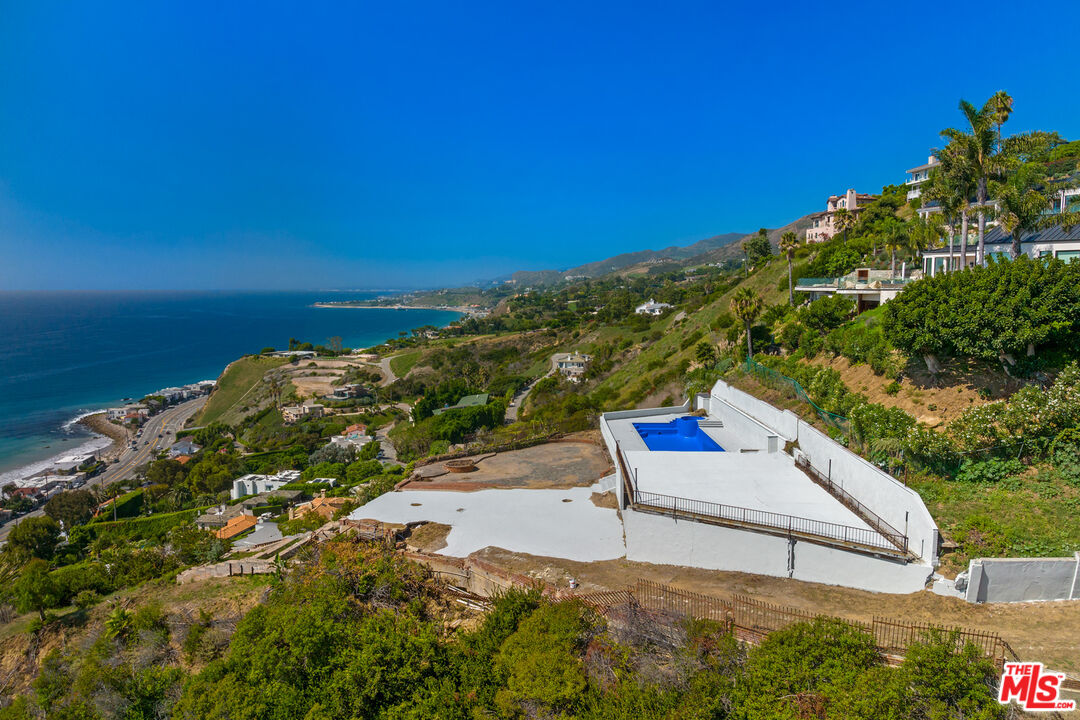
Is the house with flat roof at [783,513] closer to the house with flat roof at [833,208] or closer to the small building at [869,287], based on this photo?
the small building at [869,287]

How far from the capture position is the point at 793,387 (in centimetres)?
1909

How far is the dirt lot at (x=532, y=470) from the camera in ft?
60.9

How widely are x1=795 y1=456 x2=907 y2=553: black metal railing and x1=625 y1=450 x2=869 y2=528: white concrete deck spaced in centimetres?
16

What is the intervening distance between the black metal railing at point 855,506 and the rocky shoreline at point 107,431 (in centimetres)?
7314

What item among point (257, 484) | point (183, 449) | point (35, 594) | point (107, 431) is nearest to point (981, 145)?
point (35, 594)

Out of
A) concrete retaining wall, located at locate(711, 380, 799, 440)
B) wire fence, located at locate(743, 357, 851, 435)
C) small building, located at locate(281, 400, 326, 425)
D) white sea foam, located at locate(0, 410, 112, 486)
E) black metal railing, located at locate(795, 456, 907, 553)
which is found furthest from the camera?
small building, located at locate(281, 400, 326, 425)

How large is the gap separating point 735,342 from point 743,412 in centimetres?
1194

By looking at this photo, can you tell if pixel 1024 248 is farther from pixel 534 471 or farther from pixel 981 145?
pixel 534 471

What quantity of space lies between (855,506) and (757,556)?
3.03 m

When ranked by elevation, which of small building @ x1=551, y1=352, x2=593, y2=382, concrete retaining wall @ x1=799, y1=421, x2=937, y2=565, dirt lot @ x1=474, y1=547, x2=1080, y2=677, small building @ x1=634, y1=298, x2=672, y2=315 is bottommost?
small building @ x1=551, y1=352, x2=593, y2=382

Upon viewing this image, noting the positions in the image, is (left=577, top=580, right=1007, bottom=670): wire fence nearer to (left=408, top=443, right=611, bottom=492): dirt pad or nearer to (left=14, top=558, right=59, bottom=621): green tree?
(left=408, top=443, right=611, bottom=492): dirt pad

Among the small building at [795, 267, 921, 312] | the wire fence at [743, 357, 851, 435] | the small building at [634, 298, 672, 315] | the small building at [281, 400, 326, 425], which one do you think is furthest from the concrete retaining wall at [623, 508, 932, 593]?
the small building at [634, 298, 672, 315]

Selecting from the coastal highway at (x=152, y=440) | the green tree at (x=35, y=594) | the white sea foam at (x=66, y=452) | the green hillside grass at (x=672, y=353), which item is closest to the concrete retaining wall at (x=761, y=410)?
the green hillside grass at (x=672, y=353)

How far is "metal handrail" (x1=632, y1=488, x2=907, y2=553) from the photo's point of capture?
11.1 metres
